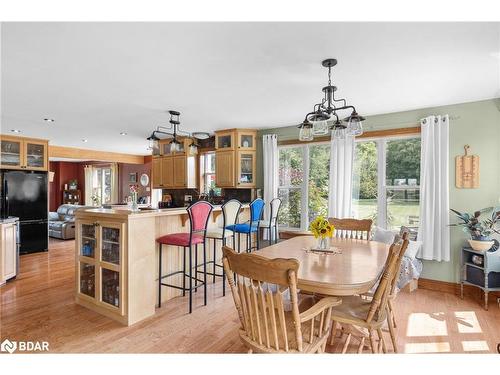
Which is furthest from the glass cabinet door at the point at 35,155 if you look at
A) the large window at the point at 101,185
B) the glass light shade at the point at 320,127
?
the glass light shade at the point at 320,127

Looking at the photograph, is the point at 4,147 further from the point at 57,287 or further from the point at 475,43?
the point at 475,43

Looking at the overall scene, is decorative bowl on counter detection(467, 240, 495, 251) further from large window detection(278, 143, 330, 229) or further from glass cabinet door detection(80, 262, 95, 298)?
A: glass cabinet door detection(80, 262, 95, 298)

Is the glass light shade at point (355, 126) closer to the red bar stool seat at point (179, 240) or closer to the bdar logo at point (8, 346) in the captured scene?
the red bar stool seat at point (179, 240)

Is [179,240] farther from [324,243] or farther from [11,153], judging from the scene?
[11,153]

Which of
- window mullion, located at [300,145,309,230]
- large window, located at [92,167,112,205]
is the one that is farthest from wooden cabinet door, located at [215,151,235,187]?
large window, located at [92,167,112,205]

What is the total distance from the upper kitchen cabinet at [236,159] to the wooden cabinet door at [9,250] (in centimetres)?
309

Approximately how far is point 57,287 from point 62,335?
1.47 m

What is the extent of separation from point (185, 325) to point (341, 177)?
2.99m

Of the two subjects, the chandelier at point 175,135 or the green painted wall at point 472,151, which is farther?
the chandelier at point 175,135

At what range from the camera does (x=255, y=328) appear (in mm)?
1492

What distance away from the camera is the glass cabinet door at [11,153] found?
17.5 feet

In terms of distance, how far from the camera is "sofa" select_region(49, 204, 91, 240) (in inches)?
275

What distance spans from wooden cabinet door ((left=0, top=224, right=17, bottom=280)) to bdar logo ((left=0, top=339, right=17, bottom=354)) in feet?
5.91
